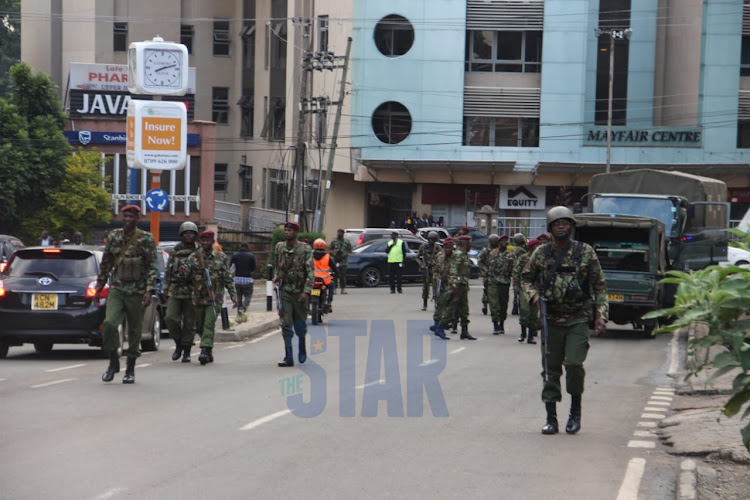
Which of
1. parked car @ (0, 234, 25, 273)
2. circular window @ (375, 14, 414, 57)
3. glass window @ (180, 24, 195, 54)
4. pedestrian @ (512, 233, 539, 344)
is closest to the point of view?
pedestrian @ (512, 233, 539, 344)

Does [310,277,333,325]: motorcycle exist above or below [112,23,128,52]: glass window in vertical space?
below

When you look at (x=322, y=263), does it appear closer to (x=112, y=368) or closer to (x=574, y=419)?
(x=112, y=368)

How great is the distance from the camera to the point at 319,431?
9.61 m

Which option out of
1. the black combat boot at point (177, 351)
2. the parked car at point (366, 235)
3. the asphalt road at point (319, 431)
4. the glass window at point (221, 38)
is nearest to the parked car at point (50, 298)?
the asphalt road at point (319, 431)

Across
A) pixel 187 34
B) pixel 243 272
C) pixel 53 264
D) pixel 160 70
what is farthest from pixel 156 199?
pixel 187 34

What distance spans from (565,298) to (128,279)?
5284mm

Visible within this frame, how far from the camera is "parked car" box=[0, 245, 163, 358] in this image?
1516 centimetres

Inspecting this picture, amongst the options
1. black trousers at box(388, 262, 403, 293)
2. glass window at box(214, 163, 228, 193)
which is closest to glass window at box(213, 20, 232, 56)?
glass window at box(214, 163, 228, 193)

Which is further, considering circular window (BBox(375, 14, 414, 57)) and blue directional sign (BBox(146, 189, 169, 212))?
circular window (BBox(375, 14, 414, 57))

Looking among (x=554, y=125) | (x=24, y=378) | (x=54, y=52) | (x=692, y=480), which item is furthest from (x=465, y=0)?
(x=692, y=480)

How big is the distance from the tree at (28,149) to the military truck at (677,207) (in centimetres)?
2139

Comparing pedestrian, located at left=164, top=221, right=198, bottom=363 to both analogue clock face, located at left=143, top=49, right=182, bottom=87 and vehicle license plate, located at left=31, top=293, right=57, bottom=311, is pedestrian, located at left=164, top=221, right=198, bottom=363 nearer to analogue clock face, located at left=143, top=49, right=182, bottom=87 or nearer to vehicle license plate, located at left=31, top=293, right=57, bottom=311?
vehicle license plate, located at left=31, top=293, right=57, bottom=311

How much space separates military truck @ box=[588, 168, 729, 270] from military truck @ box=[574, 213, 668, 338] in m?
1.94

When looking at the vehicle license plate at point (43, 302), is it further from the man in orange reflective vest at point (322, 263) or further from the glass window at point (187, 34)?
the glass window at point (187, 34)
